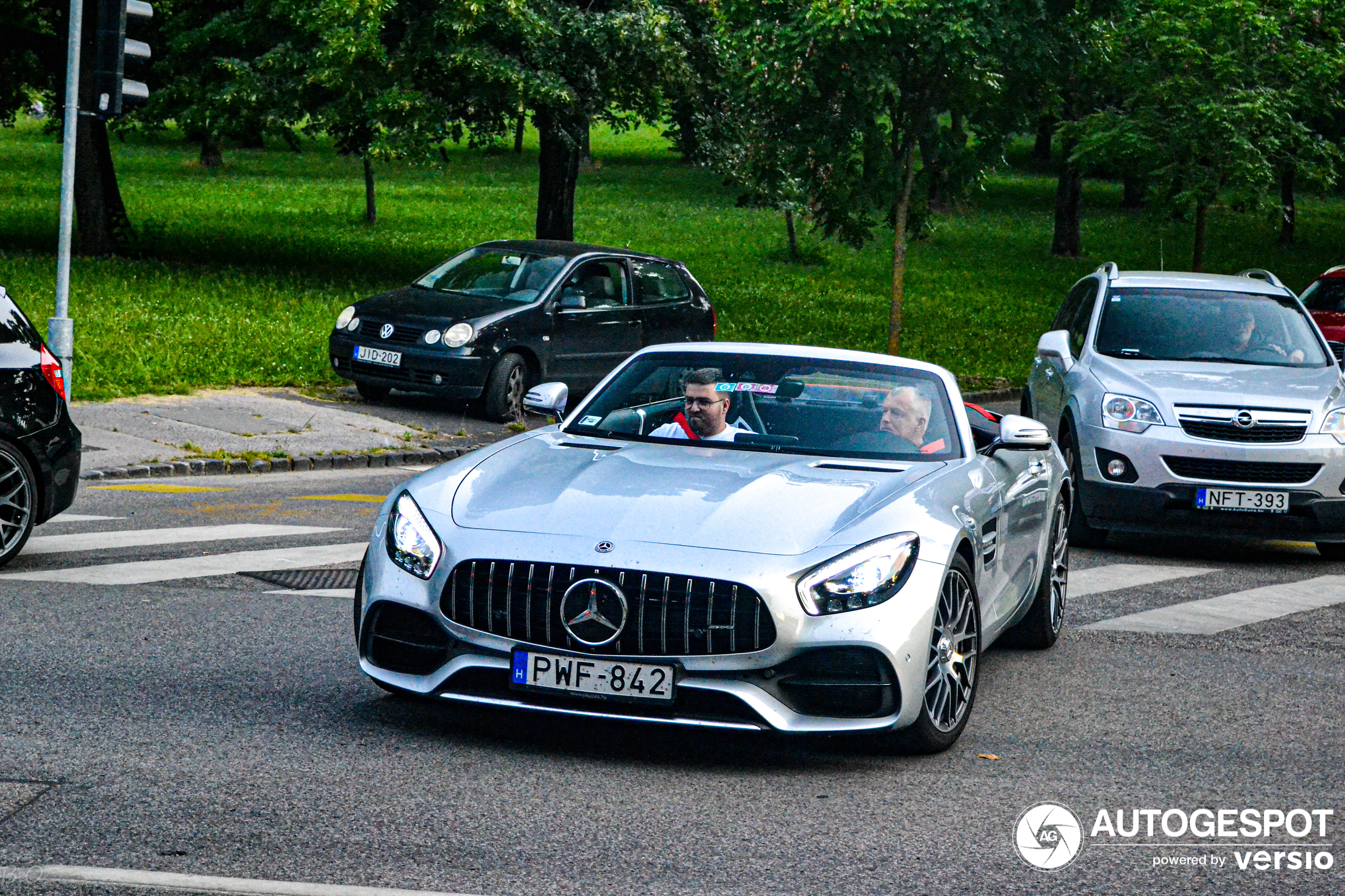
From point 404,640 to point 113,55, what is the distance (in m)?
8.72

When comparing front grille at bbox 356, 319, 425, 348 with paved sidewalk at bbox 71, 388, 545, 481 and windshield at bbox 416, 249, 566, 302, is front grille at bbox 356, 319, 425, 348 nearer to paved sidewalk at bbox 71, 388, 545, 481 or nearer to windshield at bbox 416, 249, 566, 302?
paved sidewalk at bbox 71, 388, 545, 481

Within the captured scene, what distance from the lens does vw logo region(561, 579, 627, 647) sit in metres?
5.59

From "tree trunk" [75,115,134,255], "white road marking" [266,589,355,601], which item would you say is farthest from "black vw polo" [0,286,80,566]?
"tree trunk" [75,115,134,255]

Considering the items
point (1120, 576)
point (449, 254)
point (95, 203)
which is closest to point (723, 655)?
point (1120, 576)

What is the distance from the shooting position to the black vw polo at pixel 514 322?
56.8ft

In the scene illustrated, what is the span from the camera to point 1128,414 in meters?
11.5

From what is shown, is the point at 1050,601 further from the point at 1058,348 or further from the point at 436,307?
the point at 436,307

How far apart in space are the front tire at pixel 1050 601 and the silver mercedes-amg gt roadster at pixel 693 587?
127 centimetres

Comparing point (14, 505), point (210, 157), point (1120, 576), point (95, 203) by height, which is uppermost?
point (210, 157)

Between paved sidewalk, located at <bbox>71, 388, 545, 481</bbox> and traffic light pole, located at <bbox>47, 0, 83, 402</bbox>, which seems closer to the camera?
traffic light pole, located at <bbox>47, 0, 83, 402</bbox>

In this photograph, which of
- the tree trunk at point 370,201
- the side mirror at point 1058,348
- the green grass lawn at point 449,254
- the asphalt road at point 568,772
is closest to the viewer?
the asphalt road at point 568,772

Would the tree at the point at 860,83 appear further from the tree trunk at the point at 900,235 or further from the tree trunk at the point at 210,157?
the tree trunk at the point at 210,157

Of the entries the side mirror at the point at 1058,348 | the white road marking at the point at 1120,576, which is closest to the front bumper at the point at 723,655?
the white road marking at the point at 1120,576

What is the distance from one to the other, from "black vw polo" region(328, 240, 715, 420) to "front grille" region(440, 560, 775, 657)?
11684 millimetres
